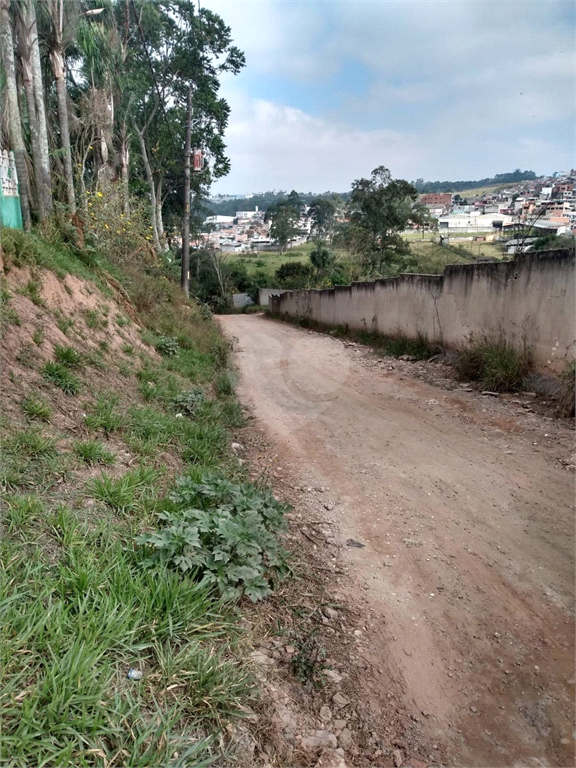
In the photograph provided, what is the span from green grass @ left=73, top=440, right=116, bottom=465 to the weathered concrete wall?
564 centimetres

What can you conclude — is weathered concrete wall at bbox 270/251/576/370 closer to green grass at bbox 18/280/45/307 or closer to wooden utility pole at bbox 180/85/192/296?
green grass at bbox 18/280/45/307

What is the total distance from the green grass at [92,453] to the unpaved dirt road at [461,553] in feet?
5.83

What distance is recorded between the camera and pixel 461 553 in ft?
10.2

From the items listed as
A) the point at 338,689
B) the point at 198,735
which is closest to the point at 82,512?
the point at 198,735

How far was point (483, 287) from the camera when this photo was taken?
7.83 m

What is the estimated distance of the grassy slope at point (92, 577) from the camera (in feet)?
4.99

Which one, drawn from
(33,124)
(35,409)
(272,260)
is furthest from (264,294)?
(35,409)

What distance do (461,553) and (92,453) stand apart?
8.47 feet

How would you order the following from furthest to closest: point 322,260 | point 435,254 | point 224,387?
point 322,260 < point 435,254 < point 224,387

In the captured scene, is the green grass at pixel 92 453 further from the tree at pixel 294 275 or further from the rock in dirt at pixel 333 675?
the tree at pixel 294 275

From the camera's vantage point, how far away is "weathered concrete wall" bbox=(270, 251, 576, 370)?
6219mm

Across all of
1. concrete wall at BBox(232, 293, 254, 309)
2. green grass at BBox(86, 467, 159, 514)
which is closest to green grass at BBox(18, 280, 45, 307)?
green grass at BBox(86, 467, 159, 514)

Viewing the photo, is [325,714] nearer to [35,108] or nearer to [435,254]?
[35,108]

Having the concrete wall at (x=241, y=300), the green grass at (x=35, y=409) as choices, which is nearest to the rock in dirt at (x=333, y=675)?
→ the green grass at (x=35, y=409)
